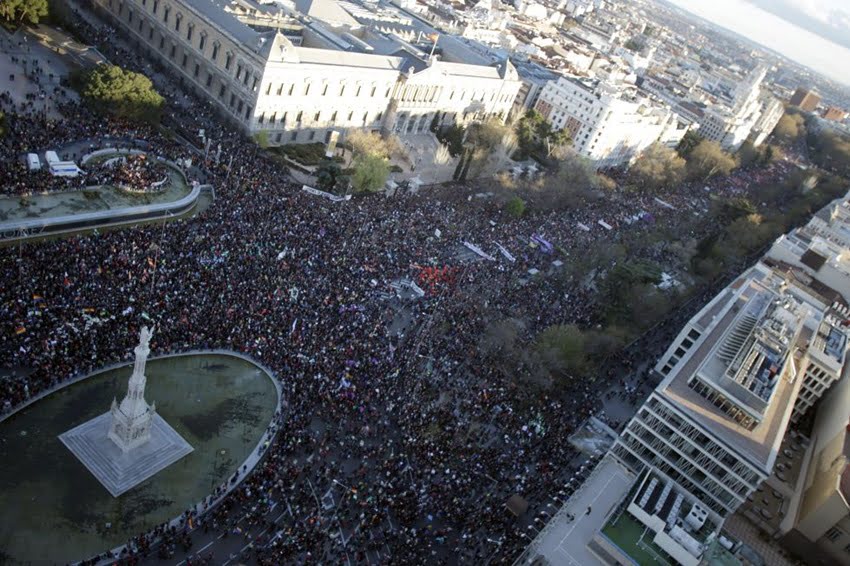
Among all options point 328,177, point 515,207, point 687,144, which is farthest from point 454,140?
point 687,144

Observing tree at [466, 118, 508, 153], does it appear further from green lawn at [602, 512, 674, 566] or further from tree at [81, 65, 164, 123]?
green lawn at [602, 512, 674, 566]

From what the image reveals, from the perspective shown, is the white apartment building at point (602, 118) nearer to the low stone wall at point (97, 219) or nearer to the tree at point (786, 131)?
the low stone wall at point (97, 219)

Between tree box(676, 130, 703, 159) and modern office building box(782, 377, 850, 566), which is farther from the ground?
tree box(676, 130, 703, 159)

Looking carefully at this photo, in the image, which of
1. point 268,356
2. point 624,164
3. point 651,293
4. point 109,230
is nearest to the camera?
point 268,356

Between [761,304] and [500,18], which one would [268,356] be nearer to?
[761,304]

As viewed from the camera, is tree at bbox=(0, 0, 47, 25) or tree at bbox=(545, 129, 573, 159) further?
tree at bbox=(545, 129, 573, 159)

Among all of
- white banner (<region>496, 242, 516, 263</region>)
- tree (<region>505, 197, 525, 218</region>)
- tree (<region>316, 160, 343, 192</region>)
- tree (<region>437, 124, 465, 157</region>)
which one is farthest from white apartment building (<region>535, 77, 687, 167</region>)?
tree (<region>316, 160, 343, 192</region>)

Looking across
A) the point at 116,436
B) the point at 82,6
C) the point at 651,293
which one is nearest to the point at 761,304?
the point at 651,293

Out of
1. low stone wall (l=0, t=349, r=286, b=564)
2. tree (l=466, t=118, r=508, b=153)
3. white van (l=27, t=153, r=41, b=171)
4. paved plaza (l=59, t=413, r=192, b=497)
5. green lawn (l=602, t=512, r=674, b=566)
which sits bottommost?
paved plaza (l=59, t=413, r=192, b=497)
